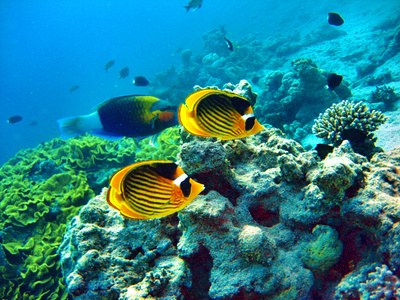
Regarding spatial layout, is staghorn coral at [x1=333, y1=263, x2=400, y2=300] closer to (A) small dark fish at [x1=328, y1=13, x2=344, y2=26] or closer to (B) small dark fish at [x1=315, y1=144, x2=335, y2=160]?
(B) small dark fish at [x1=315, y1=144, x2=335, y2=160]

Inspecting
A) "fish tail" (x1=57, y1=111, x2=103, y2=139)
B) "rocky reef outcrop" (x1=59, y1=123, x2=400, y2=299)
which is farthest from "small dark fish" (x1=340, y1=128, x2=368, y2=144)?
"fish tail" (x1=57, y1=111, x2=103, y2=139)

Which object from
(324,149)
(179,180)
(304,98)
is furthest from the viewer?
(304,98)

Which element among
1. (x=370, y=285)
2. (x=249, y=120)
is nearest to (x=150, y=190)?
(x=249, y=120)

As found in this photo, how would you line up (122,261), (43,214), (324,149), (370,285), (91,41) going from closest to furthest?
(370,285) < (122,261) < (324,149) < (43,214) < (91,41)

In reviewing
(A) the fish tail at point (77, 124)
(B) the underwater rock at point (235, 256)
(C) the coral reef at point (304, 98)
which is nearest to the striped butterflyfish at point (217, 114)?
(B) the underwater rock at point (235, 256)

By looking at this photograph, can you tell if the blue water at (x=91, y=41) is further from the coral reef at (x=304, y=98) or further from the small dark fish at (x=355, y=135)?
the small dark fish at (x=355, y=135)

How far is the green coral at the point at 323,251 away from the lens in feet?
6.26

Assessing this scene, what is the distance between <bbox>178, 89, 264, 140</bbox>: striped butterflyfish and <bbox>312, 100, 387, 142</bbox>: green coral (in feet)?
11.0

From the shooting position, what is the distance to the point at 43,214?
4629mm

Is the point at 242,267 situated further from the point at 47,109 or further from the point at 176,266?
the point at 47,109

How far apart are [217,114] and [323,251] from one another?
64.3 inches

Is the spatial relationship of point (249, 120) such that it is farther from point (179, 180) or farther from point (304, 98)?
point (304, 98)

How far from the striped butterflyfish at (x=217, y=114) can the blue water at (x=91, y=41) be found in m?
29.3

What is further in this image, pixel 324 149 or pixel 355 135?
pixel 355 135
